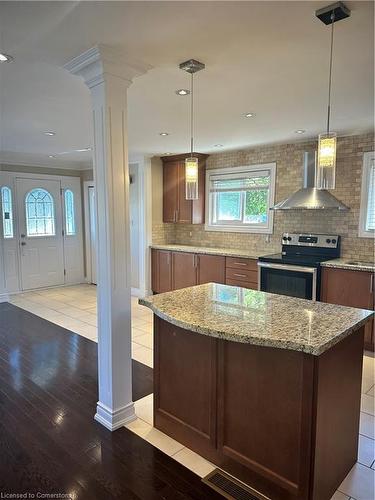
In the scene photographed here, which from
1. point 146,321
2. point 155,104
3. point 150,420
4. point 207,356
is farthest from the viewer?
point 146,321

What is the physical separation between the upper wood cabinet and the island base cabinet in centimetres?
371

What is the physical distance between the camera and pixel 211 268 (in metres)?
5.23

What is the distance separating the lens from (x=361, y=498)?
6.19 ft

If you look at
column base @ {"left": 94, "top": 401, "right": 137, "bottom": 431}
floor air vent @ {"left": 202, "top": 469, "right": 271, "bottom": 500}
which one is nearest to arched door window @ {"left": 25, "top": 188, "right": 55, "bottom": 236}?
column base @ {"left": 94, "top": 401, "right": 137, "bottom": 431}

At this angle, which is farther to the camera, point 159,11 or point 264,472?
point 264,472

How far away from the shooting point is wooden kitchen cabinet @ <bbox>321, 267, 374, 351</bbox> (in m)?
3.71

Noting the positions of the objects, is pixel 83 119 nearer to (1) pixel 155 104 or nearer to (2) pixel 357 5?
(1) pixel 155 104

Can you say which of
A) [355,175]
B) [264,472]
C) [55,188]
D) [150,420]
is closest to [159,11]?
[264,472]

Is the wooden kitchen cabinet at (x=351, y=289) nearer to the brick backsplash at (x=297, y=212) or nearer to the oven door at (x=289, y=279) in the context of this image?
the oven door at (x=289, y=279)

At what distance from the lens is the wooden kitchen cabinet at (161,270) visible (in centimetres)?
585

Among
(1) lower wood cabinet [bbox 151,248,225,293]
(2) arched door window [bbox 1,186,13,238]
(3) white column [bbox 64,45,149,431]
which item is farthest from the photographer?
(2) arched door window [bbox 1,186,13,238]

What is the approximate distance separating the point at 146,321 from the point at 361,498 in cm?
344

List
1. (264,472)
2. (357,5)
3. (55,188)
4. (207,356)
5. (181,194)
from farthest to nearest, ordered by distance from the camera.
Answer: (55,188), (181,194), (207,356), (264,472), (357,5)

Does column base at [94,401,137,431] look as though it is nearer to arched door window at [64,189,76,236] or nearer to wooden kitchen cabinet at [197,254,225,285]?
wooden kitchen cabinet at [197,254,225,285]
